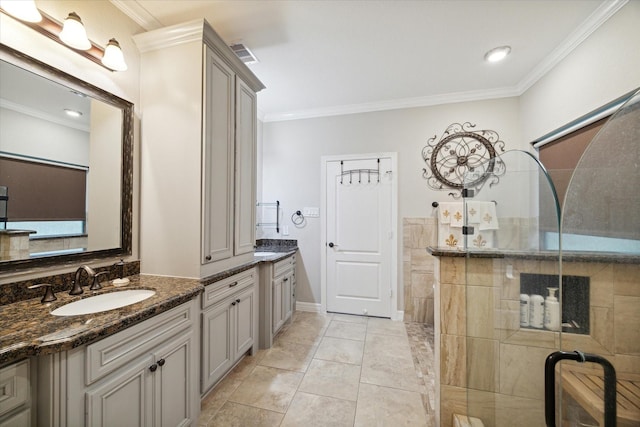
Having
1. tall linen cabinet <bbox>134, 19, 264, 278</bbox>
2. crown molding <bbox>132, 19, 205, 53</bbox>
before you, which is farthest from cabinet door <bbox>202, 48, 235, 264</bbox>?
crown molding <bbox>132, 19, 205, 53</bbox>

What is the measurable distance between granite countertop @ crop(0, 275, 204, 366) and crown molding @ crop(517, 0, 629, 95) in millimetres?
3249

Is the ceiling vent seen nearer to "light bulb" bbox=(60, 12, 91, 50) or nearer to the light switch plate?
"light bulb" bbox=(60, 12, 91, 50)

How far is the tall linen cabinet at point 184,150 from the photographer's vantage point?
1.58 metres

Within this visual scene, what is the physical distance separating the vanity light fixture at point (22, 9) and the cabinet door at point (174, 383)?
1.67m

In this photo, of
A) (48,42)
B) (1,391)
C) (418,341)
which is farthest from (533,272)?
(48,42)

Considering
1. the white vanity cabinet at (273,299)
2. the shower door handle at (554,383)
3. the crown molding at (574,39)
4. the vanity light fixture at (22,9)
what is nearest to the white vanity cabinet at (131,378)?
the white vanity cabinet at (273,299)

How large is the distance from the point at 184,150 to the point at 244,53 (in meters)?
1.16

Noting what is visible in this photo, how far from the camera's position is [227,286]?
1796 mm

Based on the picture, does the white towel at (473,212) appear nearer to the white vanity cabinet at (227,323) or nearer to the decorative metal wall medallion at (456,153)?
the decorative metal wall medallion at (456,153)

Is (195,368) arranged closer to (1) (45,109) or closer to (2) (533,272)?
(1) (45,109)

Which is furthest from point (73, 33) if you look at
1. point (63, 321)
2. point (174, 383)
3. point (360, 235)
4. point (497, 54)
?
point (497, 54)

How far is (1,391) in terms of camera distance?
2.41 feet

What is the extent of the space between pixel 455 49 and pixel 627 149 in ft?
5.33

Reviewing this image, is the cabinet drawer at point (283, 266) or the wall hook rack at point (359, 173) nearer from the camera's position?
the cabinet drawer at point (283, 266)
